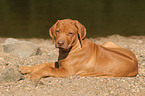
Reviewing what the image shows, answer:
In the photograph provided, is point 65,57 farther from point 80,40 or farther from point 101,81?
point 101,81

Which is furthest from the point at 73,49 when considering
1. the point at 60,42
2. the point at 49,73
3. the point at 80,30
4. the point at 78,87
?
the point at 78,87

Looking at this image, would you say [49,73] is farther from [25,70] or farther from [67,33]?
[67,33]

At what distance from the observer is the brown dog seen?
5.78m

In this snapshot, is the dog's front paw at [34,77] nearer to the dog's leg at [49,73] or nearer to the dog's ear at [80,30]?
the dog's leg at [49,73]

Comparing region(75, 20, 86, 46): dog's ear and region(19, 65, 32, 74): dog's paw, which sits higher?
region(75, 20, 86, 46): dog's ear

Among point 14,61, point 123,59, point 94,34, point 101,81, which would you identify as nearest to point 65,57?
point 101,81

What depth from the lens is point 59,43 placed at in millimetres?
5461

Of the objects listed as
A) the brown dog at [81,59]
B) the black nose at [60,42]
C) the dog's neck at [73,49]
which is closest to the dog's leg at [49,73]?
the brown dog at [81,59]

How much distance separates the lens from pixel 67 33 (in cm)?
564

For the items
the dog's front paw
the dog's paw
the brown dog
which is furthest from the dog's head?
the dog's paw

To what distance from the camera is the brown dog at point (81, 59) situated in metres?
5.78

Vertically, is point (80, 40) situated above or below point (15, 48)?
above

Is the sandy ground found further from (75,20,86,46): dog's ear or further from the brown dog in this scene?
(75,20,86,46): dog's ear

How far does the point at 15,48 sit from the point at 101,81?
12.8 ft
